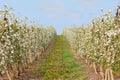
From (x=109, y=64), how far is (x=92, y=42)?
7498 millimetres

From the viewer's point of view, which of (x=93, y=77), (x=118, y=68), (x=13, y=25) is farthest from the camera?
(x=93, y=77)

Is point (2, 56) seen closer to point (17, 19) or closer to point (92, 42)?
point (17, 19)

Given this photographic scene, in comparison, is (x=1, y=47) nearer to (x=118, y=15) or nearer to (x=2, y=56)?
(x=2, y=56)

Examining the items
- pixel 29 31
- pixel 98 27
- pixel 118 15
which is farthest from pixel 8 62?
pixel 29 31

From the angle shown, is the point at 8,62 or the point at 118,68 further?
the point at 8,62

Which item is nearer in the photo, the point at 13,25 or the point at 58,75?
the point at 13,25

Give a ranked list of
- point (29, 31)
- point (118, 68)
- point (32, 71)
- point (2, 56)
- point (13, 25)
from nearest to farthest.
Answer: point (118, 68)
point (2, 56)
point (13, 25)
point (32, 71)
point (29, 31)

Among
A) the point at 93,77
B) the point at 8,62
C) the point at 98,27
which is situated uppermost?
the point at 98,27

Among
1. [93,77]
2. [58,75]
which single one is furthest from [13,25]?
[93,77]

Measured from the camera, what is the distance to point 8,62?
2181cm

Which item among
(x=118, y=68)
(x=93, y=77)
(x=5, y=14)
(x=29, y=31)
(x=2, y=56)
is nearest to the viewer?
(x=118, y=68)

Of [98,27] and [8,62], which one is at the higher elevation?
[98,27]

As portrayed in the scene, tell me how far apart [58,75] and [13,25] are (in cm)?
535

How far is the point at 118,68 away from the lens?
711 inches
